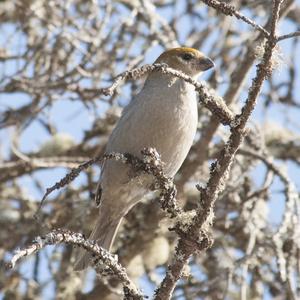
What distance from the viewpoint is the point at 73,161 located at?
5277mm

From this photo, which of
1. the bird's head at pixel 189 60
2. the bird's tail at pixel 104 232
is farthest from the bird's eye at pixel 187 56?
the bird's tail at pixel 104 232

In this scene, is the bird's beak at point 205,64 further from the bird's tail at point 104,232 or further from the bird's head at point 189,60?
the bird's tail at point 104,232

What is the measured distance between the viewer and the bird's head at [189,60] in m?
4.49

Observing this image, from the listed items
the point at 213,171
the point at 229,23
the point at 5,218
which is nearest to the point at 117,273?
the point at 213,171

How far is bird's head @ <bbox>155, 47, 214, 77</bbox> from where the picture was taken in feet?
14.7

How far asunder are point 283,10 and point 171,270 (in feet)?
9.45

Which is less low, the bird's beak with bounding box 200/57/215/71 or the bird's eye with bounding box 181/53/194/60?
the bird's eye with bounding box 181/53/194/60

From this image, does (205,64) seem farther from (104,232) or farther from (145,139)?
(104,232)

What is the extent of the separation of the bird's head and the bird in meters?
0.53

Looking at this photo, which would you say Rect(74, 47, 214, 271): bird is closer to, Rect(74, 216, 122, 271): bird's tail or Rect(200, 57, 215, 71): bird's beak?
Rect(74, 216, 122, 271): bird's tail

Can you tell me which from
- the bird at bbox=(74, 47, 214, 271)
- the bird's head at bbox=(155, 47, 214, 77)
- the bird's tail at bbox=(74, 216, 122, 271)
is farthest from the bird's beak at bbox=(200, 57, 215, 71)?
the bird's tail at bbox=(74, 216, 122, 271)

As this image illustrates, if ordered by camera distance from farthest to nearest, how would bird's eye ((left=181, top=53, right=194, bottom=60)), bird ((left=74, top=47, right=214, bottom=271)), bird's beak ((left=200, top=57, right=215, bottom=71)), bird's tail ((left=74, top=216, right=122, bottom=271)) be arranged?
1. bird's eye ((left=181, top=53, right=194, bottom=60))
2. bird's beak ((left=200, top=57, right=215, bottom=71))
3. bird's tail ((left=74, top=216, right=122, bottom=271))
4. bird ((left=74, top=47, right=214, bottom=271))

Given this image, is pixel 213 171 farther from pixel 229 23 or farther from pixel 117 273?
pixel 229 23

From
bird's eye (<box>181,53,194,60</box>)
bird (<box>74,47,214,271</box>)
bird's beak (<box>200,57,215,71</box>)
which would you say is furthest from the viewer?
bird's eye (<box>181,53,194,60</box>)
